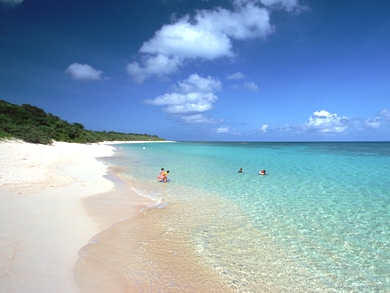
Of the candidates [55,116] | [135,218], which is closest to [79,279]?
[135,218]

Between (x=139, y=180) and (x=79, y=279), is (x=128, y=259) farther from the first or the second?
(x=139, y=180)

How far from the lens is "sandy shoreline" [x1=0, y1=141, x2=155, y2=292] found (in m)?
4.00

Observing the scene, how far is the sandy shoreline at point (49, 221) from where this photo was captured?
Result: 4.00 meters

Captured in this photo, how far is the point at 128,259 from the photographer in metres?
5.05

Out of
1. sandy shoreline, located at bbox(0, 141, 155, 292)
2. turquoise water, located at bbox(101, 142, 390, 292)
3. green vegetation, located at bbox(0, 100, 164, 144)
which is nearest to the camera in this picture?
sandy shoreline, located at bbox(0, 141, 155, 292)

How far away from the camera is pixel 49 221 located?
657 cm

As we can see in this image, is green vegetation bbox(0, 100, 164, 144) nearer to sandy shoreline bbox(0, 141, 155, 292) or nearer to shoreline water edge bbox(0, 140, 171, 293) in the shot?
shoreline water edge bbox(0, 140, 171, 293)

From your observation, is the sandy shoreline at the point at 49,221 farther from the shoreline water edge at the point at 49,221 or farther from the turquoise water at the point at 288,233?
the turquoise water at the point at 288,233

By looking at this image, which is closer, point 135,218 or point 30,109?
point 135,218

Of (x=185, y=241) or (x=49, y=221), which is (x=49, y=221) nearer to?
(x=49, y=221)

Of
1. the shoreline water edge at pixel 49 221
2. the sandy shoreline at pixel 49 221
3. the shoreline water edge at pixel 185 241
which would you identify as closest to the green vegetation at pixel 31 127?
the shoreline water edge at pixel 49 221

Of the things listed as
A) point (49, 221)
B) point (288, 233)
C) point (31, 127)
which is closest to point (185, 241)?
point (288, 233)

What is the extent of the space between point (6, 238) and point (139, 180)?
10075 mm

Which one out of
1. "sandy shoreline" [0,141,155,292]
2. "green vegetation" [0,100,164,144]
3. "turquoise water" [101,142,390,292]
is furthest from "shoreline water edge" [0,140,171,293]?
"green vegetation" [0,100,164,144]
